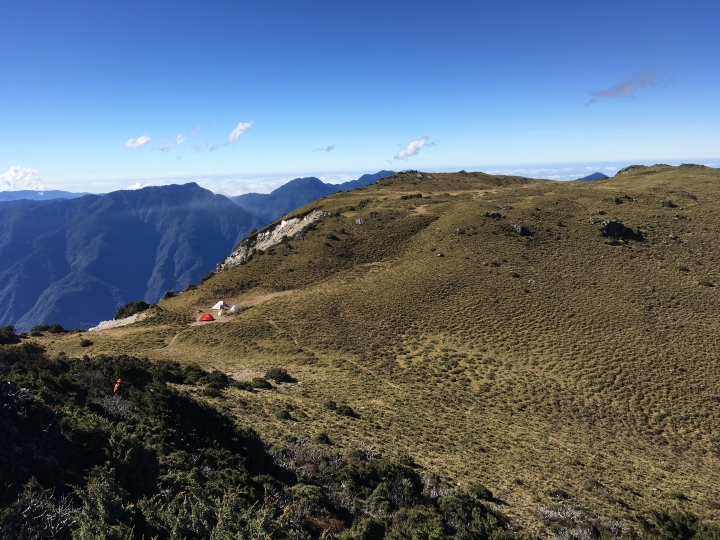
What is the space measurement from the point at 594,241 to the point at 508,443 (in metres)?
43.3

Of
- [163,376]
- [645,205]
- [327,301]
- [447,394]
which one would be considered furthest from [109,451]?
[645,205]

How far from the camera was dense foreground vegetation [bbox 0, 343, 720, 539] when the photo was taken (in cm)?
765

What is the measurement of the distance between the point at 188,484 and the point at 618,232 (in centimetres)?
6127

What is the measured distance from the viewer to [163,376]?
22.2 metres

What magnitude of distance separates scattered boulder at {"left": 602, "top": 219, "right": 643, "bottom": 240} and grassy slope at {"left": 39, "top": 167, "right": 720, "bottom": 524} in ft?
5.52

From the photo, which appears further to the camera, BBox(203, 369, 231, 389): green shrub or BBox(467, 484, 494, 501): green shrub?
BBox(203, 369, 231, 389): green shrub

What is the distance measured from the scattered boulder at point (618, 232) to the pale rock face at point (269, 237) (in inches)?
1703

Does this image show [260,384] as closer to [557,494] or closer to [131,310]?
[557,494]

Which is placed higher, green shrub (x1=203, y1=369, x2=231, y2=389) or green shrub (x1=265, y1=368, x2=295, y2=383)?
green shrub (x1=203, y1=369, x2=231, y2=389)

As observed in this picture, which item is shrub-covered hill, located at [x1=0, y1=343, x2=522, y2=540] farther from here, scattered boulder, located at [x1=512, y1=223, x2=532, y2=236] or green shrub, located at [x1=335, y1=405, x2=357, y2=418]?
scattered boulder, located at [x1=512, y1=223, x2=532, y2=236]

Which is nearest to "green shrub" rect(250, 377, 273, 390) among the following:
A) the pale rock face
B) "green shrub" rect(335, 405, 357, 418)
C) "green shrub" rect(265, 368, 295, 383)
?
"green shrub" rect(265, 368, 295, 383)

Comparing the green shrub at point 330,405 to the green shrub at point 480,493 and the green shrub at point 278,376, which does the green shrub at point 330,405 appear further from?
the green shrub at point 480,493

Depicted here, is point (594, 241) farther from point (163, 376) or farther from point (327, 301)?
point (163, 376)

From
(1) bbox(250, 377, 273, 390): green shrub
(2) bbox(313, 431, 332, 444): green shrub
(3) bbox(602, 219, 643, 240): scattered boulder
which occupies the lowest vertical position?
(1) bbox(250, 377, 273, 390): green shrub
